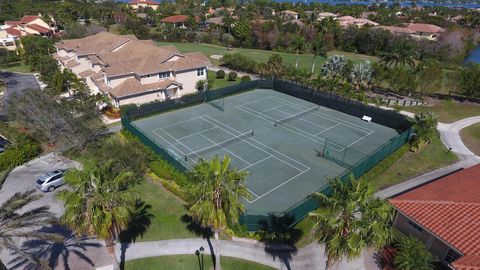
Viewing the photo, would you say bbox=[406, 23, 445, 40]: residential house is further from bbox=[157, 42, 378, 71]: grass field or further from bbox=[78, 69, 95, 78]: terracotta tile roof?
bbox=[78, 69, 95, 78]: terracotta tile roof

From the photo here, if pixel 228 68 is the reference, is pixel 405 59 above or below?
above

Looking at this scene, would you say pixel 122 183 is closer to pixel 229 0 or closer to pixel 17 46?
pixel 17 46

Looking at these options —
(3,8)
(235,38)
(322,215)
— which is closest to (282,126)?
(322,215)

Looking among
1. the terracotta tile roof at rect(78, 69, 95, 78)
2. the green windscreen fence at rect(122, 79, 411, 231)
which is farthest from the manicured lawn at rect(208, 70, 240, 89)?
the terracotta tile roof at rect(78, 69, 95, 78)

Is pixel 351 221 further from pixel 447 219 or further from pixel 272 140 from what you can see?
pixel 272 140

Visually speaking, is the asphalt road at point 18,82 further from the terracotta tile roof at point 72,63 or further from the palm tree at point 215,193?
the palm tree at point 215,193
